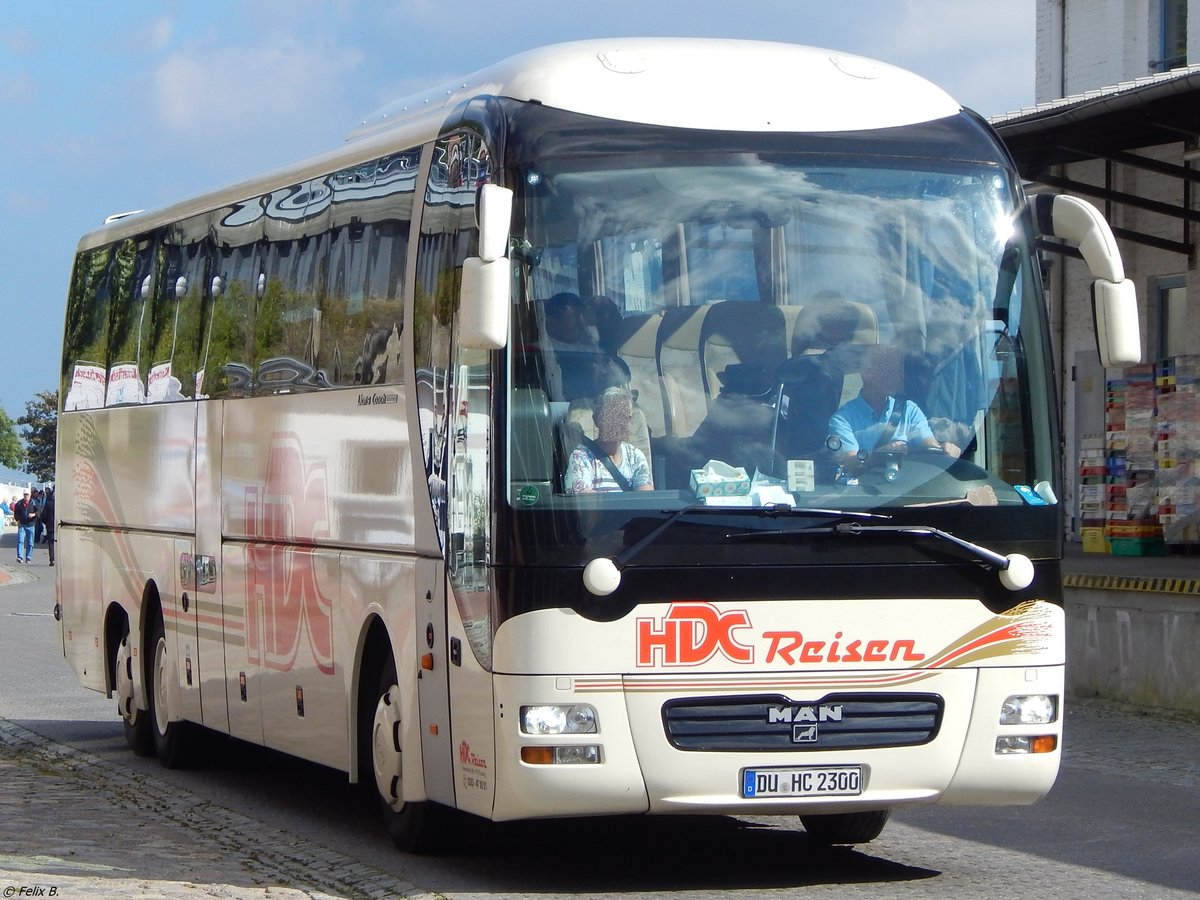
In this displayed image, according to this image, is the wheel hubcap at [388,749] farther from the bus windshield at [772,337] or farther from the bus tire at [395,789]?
the bus windshield at [772,337]

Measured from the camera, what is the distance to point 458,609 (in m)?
8.80

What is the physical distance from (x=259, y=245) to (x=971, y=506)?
528 cm

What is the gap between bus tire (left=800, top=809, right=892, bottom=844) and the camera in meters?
10.1

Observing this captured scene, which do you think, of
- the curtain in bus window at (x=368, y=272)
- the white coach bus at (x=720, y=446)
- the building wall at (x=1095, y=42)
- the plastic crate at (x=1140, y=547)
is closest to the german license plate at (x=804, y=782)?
the white coach bus at (x=720, y=446)

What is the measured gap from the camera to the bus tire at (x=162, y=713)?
14070 mm

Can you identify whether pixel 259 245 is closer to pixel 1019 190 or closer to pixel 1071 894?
pixel 1019 190

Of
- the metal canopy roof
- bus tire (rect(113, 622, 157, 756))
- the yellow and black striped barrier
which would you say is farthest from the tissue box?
the metal canopy roof

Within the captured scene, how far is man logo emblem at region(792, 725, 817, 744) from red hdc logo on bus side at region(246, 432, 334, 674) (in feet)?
9.57

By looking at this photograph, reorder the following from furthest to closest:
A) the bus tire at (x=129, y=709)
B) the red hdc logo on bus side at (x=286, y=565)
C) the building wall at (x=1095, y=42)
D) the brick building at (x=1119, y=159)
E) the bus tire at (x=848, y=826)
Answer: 1. the building wall at (x=1095, y=42)
2. the brick building at (x=1119, y=159)
3. the bus tire at (x=129, y=709)
4. the red hdc logo on bus side at (x=286, y=565)
5. the bus tire at (x=848, y=826)

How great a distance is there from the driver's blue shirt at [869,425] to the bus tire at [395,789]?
245 centimetres

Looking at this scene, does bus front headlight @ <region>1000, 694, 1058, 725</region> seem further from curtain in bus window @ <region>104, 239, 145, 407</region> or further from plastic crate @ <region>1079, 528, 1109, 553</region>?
plastic crate @ <region>1079, 528, 1109, 553</region>

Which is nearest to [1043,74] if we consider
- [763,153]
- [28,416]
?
[763,153]

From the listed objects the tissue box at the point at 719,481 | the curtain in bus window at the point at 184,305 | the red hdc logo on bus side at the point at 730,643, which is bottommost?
the red hdc logo on bus side at the point at 730,643

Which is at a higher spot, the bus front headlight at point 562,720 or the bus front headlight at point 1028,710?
the bus front headlight at point 562,720
